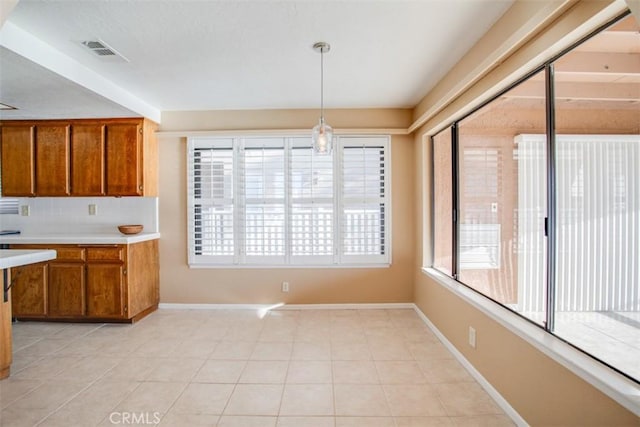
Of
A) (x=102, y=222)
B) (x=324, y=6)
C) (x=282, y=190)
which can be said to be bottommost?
(x=102, y=222)

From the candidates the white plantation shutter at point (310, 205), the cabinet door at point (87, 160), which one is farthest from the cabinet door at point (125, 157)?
the white plantation shutter at point (310, 205)

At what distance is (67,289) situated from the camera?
10.9 feet

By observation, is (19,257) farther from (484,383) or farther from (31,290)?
(484,383)

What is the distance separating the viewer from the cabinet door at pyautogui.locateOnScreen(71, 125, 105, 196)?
3.52 meters

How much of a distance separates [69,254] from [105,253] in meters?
0.40

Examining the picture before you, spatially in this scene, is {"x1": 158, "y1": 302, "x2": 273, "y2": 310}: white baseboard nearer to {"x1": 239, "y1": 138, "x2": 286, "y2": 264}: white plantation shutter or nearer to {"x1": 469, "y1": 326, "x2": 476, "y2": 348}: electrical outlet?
{"x1": 239, "y1": 138, "x2": 286, "y2": 264}: white plantation shutter

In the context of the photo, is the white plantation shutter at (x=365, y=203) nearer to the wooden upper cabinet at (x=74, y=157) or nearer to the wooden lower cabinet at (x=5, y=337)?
the wooden upper cabinet at (x=74, y=157)

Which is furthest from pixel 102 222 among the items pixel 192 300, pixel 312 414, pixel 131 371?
pixel 312 414

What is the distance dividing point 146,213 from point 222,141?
1.34m

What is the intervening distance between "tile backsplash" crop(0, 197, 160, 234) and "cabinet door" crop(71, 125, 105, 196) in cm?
29

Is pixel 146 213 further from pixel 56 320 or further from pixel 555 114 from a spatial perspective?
pixel 555 114

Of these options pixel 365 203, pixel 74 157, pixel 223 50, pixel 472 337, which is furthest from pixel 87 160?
pixel 472 337

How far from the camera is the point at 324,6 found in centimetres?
183

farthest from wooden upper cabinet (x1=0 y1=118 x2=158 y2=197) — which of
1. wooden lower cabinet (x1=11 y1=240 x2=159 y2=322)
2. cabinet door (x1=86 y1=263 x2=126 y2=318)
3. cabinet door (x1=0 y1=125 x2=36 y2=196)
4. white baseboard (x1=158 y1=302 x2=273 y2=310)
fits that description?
white baseboard (x1=158 y1=302 x2=273 y2=310)
